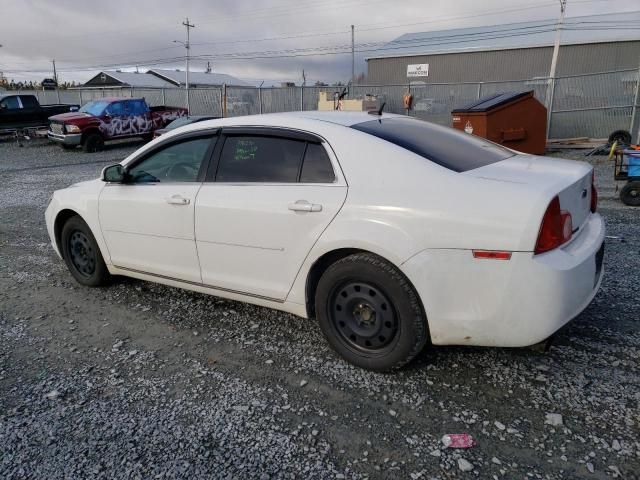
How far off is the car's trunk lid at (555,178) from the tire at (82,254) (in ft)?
11.2

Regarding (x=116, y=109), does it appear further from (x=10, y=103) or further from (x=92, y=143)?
(x=10, y=103)

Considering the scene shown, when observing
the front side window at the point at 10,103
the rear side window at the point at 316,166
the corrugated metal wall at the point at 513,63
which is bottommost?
the rear side window at the point at 316,166

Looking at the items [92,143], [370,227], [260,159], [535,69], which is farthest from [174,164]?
[535,69]

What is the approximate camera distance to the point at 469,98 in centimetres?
1738

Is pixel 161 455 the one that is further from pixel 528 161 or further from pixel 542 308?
pixel 528 161

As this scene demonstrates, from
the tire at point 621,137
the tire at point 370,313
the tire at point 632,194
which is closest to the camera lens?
the tire at point 370,313

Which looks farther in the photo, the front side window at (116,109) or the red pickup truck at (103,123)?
the front side window at (116,109)

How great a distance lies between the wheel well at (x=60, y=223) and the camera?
15.5ft

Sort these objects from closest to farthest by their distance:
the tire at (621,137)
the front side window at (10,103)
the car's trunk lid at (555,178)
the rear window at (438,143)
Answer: the car's trunk lid at (555,178) → the rear window at (438,143) → the tire at (621,137) → the front side window at (10,103)

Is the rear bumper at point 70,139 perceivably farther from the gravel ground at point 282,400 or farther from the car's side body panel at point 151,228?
the car's side body panel at point 151,228

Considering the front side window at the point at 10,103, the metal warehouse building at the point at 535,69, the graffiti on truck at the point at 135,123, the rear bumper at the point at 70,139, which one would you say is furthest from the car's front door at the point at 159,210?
the front side window at the point at 10,103

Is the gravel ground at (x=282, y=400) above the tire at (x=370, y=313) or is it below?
below

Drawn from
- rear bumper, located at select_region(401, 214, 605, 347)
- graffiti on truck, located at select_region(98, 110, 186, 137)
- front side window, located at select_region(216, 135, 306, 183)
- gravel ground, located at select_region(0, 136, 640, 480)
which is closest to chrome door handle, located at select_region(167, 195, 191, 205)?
front side window, located at select_region(216, 135, 306, 183)

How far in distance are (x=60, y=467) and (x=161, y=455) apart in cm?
47
